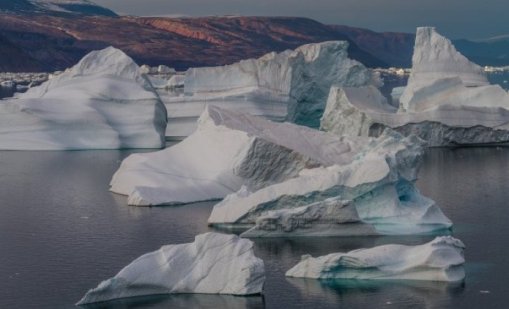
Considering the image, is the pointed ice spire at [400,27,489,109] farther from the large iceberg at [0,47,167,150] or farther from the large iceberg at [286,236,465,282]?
the large iceberg at [286,236,465,282]

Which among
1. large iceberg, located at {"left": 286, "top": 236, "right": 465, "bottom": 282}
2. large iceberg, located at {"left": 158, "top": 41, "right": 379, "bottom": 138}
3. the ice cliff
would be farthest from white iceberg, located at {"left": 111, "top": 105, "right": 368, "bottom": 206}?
large iceberg, located at {"left": 158, "top": 41, "right": 379, "bottom": 138}

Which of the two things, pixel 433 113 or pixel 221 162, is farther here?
pixel 433 113

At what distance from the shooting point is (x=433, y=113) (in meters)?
23.2

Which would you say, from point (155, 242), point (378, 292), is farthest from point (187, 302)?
point (155, 242)

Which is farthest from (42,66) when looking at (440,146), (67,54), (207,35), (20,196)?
(20,196)

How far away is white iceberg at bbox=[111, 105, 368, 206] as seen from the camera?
15773 millimetres

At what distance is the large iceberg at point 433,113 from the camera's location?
2297 centimetres

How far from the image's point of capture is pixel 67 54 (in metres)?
83.6

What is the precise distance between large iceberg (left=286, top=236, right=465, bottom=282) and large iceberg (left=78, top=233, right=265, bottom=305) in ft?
2.68

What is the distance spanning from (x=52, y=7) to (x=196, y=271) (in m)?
117

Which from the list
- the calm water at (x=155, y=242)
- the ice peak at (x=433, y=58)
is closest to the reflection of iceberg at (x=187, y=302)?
the calm water at (x=155, y=242)

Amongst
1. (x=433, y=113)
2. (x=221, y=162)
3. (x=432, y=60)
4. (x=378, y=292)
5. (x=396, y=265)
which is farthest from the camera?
→ (x=432, y=60)

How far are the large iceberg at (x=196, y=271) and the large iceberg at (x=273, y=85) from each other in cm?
1443

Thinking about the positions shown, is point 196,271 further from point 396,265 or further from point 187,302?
point 396,265
